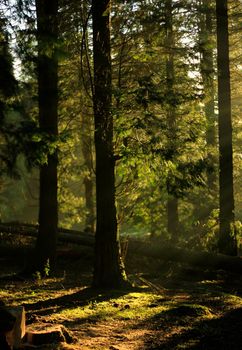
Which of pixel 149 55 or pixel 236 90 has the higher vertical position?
pixel 236 90

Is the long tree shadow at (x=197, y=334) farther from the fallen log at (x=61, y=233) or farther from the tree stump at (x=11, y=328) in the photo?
the fallen log at (x=61, y=233)

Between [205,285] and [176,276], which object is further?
[176,276]

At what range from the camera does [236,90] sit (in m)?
26.9

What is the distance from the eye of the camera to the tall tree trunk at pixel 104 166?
1127 cm

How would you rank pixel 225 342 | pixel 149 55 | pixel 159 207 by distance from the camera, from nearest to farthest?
pixel 225 342
pixel 149 55
pixel 159 207

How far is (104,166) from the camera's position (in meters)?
11.4

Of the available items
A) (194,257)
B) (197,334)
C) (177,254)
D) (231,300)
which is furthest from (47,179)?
(197,334)

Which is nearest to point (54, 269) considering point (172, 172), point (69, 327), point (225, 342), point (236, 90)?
point (172, 172)

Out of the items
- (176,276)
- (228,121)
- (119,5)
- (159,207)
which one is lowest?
(176,276)

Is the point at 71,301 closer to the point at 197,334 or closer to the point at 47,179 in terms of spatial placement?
the point at 197,334

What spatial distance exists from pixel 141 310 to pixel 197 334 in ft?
6.32

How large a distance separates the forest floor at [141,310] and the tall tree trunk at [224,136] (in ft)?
7.52

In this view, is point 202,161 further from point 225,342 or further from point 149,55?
point 225,342

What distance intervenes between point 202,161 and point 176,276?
4.81 m
